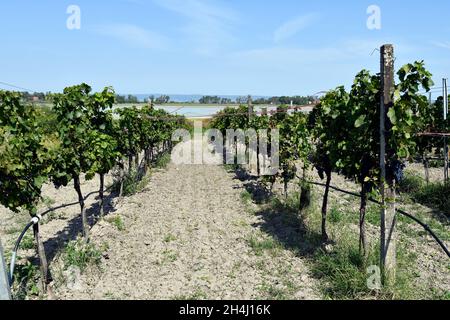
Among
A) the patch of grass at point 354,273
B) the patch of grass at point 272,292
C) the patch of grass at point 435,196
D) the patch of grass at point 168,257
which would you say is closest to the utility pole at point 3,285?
the patch of grass at point 168,257

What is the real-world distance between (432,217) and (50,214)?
29.4 ft

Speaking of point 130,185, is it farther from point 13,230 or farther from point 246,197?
point 13,230

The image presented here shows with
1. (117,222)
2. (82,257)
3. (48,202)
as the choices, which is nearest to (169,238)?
(117,222)

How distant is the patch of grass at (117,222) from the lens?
8.82 metres

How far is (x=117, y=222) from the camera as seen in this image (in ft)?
29.6

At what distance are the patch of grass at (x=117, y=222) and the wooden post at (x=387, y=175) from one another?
215 inches

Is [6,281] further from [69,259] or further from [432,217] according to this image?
[432,217]

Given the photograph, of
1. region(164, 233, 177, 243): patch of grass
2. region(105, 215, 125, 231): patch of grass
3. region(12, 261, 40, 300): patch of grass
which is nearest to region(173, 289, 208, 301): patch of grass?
region(12, 261, 40, 300): patch of grass

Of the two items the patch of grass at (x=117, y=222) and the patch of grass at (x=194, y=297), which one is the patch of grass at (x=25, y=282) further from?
the patch of grass at (x=117, y=222)

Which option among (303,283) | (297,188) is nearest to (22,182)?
(303,283)

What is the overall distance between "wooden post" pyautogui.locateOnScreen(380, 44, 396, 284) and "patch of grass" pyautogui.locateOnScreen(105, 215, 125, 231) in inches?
215

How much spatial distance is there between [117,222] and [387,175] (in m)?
5.86

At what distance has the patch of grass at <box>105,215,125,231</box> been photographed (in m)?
8.82

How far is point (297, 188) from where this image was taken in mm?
12125
